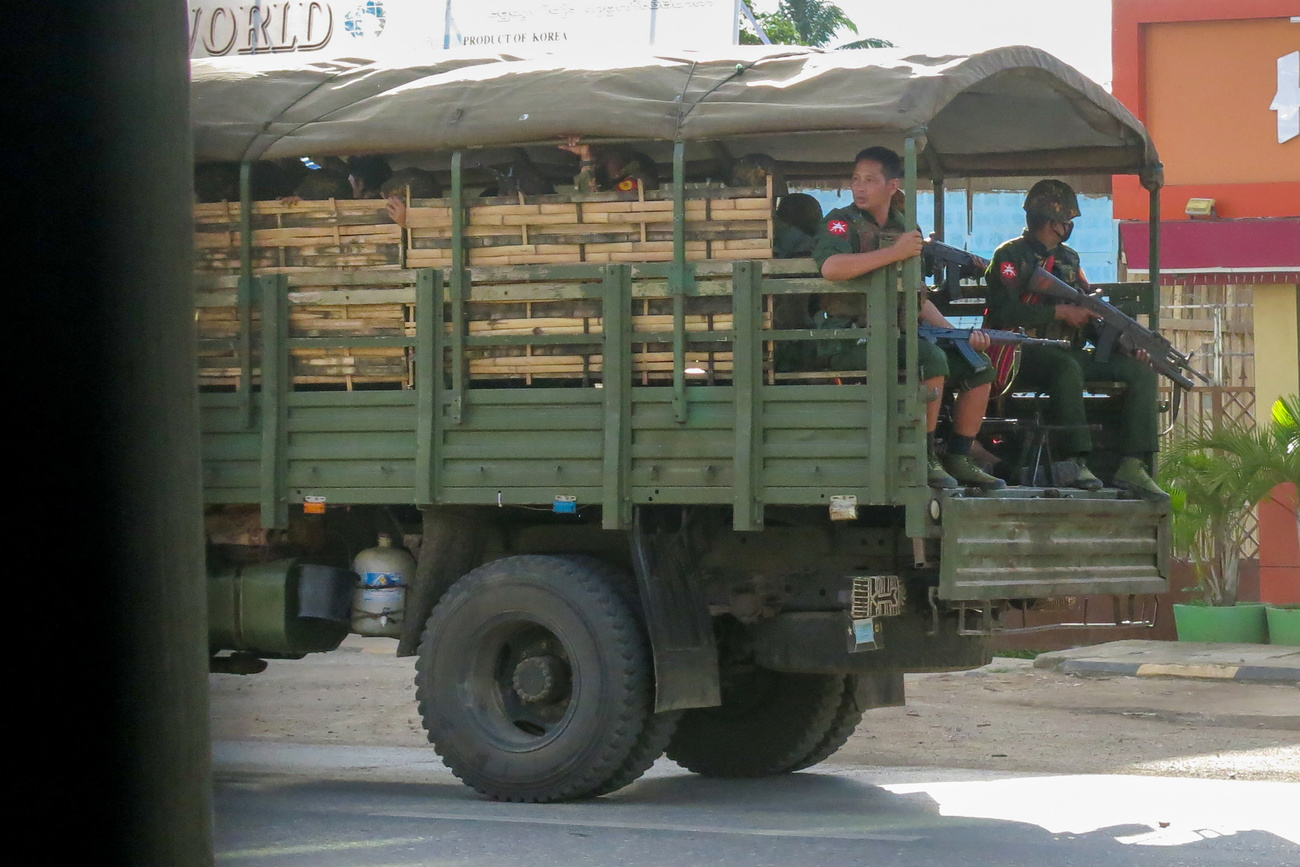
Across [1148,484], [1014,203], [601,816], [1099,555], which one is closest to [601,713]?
[601,816]

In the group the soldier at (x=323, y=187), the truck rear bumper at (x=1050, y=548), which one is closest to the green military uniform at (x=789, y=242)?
the truck rear bumper at (x=1050, y=548)

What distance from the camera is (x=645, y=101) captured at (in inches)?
282

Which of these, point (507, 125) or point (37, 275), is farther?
point (507, 125)

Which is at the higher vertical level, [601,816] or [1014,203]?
[1014,203]

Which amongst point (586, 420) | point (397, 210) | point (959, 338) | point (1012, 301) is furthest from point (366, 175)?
point (1012, 301)

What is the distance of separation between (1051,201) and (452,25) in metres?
10.6

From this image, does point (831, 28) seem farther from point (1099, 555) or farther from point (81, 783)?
point (81, 783)

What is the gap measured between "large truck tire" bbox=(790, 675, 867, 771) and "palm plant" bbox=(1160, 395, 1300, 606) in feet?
19.4

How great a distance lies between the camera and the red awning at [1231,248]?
14625 mm

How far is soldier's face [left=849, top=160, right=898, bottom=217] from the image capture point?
24.2ft

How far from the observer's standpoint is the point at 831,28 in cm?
3541

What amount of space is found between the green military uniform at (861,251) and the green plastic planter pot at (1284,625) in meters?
7.25

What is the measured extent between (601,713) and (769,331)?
63.6 inches

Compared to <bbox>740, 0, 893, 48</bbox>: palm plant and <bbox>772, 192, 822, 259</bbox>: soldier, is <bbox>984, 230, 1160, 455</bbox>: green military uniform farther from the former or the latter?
<bbox>740, 0, 893, 48</bbox>: palm plant
